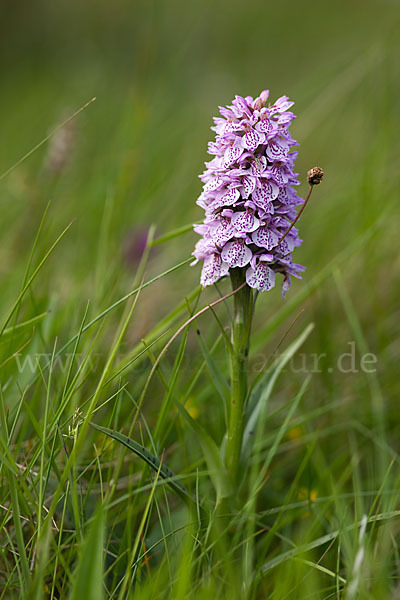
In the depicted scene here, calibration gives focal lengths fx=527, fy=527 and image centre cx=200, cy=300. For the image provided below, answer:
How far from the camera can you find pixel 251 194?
1495 millimetres

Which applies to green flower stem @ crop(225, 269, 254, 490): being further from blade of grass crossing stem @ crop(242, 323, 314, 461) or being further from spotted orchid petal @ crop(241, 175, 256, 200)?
spotted orchid petal @ crop(241, 175, 256, 200)

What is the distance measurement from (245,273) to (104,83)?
6.10 metres

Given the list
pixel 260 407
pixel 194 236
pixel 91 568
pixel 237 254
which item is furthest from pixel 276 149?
pixel 194 236

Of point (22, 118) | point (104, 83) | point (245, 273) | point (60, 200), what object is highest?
point (104, 83)

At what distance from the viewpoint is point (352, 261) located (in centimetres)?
307

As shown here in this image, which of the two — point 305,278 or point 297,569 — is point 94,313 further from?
point 305,278

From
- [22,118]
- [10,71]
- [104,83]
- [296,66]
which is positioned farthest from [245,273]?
[296,66]

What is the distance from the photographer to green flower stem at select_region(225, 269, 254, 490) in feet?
5.11

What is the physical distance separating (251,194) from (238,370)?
0.51 m

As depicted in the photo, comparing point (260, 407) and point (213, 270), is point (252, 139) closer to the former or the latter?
point (213, 270)

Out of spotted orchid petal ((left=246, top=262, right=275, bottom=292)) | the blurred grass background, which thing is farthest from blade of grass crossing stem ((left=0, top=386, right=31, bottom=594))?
spotted orchid petal ((left=246, top=262, right=275, bottom=292))

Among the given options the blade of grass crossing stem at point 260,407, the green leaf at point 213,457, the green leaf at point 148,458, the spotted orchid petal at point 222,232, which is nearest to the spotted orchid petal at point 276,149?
the spotted orchid petal at point 222,232

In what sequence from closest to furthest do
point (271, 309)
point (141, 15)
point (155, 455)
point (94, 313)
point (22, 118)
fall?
point (155, 455) → point (94, 313) → point (271, 309) → point (22, 118) → point (141, 15)

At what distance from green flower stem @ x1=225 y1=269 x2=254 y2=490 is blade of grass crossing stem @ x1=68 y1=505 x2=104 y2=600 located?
1.97 ft
